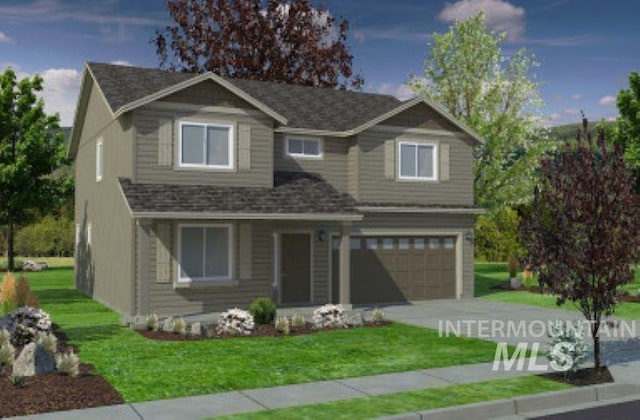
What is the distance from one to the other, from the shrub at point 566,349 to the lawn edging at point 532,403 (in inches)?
19.9

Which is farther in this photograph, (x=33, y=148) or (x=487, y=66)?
(x=33, y=148)

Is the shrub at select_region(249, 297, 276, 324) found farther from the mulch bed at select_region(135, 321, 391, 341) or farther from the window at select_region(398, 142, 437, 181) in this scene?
the window at select_region(398, 142, 437, 181)

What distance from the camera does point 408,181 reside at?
23.3m

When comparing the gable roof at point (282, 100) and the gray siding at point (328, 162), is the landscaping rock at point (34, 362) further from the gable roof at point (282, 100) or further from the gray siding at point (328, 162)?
the gray siding at point (328, 162)

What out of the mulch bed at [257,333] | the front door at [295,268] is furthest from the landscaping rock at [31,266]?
the mulch bed at [257,333]

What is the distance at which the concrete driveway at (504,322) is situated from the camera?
14.1 metres

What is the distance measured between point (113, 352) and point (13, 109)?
3136cm

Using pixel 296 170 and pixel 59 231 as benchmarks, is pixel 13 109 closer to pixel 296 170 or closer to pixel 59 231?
pixel 59 231

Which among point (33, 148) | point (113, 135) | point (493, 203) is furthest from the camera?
point (33, 148)

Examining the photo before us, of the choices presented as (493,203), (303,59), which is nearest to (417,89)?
(493,203)

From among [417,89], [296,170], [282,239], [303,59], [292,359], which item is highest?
[303,59]

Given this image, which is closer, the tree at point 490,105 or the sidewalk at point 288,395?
the sidewalk at point 288,395

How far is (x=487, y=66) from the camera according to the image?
35.1 meters

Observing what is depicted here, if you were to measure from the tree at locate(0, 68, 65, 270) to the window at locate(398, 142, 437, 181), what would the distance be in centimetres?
2424
